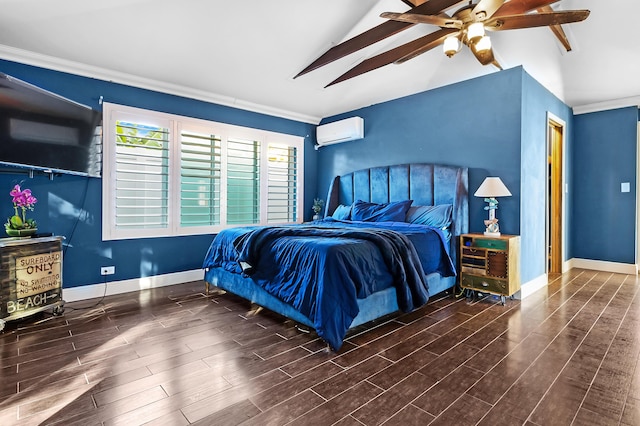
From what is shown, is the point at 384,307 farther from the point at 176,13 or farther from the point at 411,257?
the point at 176,13

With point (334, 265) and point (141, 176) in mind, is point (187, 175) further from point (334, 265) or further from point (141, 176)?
point (334, 265)

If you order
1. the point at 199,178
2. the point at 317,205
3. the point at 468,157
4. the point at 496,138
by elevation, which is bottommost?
the point at 317,205

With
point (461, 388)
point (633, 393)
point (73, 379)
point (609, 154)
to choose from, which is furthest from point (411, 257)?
point (609, 154)

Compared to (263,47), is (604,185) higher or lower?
lower

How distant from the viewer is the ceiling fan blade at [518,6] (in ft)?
7.64

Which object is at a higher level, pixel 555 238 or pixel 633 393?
pixel 555 238

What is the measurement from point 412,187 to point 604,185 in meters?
3.15

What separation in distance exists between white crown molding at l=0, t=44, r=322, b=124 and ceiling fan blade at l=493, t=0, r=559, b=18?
3.60 m

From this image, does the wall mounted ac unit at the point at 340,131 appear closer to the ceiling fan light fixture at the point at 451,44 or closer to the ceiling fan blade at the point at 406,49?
the ceiling fan blade at the point at 406,49

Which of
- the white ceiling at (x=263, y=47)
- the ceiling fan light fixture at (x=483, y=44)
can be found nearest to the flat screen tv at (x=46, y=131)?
the white ceiling at (x=263, y=47)

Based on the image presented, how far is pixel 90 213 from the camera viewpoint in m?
3.91

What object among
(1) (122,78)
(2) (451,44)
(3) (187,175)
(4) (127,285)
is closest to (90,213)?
(4) (127,285)

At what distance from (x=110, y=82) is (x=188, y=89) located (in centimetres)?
89

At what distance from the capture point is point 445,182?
4324mm
